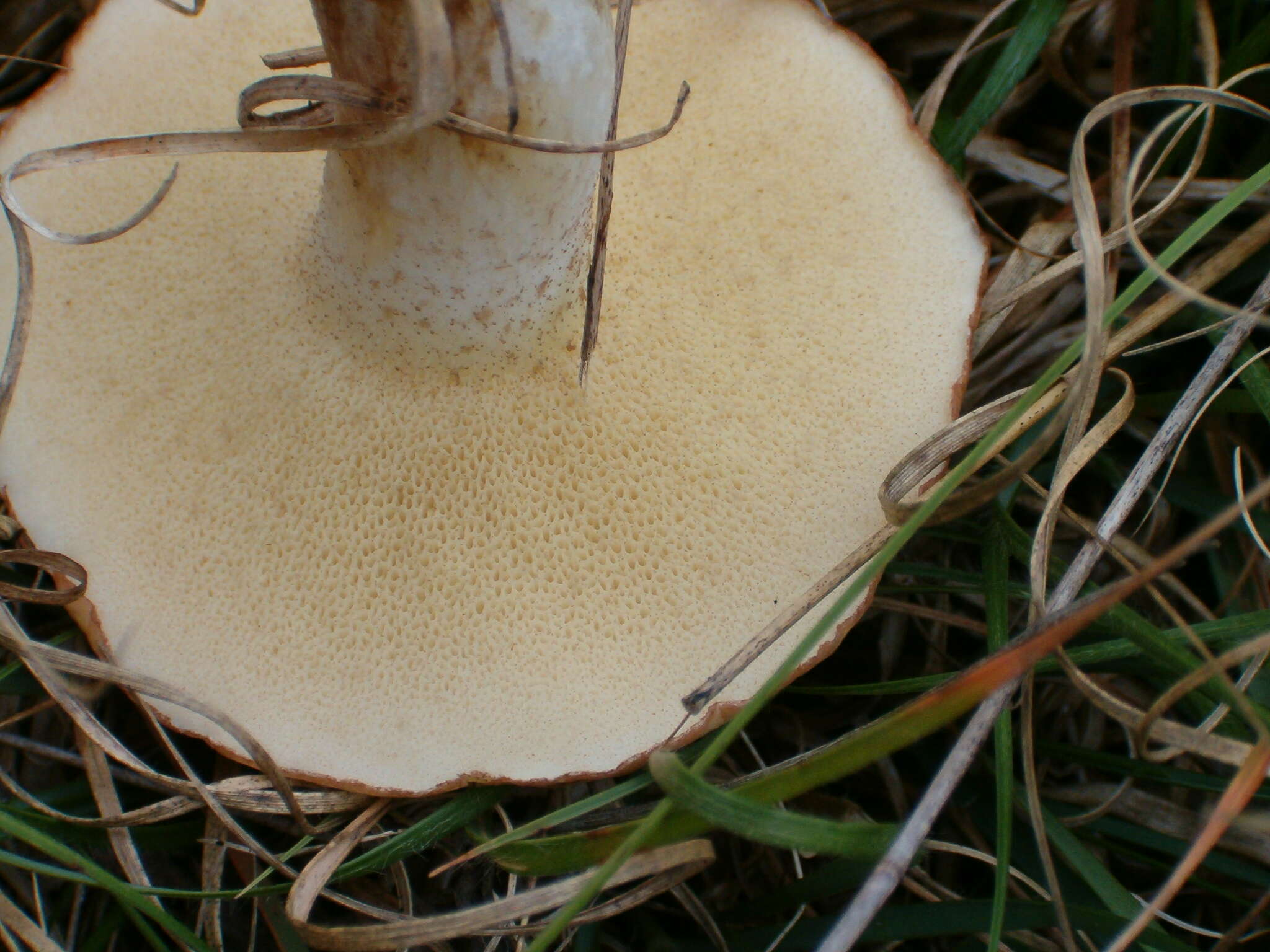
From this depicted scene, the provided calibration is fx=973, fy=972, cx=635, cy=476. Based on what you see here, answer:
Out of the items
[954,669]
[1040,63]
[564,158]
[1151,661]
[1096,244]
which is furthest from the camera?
[1040,63]

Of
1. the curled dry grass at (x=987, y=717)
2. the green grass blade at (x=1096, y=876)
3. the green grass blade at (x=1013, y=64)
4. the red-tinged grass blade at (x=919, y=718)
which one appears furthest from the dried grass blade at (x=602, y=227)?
the green grass blade at (x=1096, y=876)

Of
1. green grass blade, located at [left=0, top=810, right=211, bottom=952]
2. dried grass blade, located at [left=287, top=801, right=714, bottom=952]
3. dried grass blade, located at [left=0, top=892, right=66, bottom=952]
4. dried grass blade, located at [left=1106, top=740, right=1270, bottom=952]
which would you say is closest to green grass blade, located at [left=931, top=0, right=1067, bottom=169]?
dried grass blade, located at [left=1106, top=740, right=1270, bottom=952]

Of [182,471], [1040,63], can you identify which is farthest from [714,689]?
[1040,63]

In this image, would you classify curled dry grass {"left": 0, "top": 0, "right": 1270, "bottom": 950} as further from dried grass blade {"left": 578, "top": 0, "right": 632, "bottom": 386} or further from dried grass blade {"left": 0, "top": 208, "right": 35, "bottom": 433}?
dried grass blade {"left": 578, "top": 0, "right": 632, "bottom": 386}

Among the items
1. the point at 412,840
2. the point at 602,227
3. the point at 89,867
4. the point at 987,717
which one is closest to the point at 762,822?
the point at 987,717

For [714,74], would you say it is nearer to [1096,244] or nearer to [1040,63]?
[1096,244]

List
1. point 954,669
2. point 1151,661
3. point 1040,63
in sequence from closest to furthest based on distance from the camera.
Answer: point 1151,661, point 954,669, point 1040,63

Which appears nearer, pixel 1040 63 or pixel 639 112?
pixel 639 112

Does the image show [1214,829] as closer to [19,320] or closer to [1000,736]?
[1000,736]
